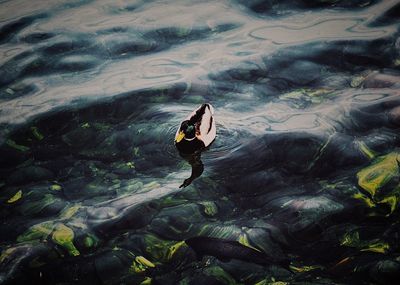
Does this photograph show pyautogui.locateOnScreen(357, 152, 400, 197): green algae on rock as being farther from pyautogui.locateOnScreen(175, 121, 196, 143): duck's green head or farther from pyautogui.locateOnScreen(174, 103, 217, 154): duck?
pyautogui.locateOnScreen(175, 121, 196, 143): duck's green head

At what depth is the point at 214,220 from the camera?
325 cm

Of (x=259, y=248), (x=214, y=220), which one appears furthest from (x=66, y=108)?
(x=259, y=248)

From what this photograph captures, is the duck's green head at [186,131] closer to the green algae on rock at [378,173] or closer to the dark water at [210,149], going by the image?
the dark water at [210,149]

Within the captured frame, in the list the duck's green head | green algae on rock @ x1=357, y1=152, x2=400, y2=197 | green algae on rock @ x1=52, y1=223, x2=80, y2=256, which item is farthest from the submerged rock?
green algae on rock @ x1=357, y1=152, x2=400, y2=197

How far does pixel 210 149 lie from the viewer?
411 centimetres

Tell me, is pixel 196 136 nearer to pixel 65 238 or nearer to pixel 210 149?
pixel 210 149

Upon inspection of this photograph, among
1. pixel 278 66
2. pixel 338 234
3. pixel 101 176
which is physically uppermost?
pixel 278 66

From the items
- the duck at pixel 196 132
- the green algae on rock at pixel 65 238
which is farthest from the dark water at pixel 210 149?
the duck at pixel 196 132

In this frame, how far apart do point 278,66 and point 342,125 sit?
1553mm

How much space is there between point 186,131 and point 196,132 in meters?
0.12

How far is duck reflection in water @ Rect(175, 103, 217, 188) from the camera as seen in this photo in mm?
3954

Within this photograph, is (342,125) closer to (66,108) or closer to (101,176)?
(101,176)

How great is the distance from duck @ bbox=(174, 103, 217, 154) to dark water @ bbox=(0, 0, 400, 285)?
122mm

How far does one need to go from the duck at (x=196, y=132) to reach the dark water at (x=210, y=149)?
0.12m
